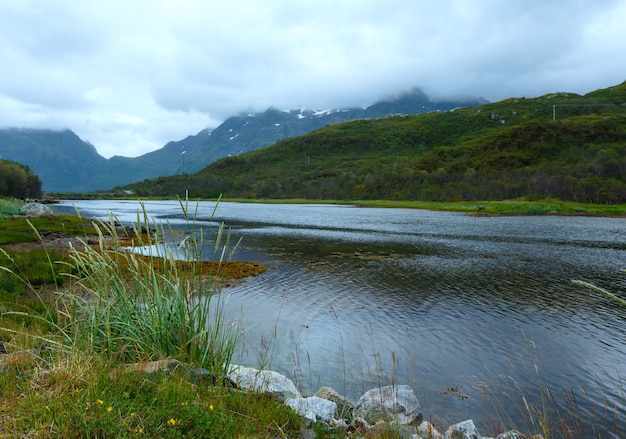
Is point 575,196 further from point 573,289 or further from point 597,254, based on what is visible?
point 573,289

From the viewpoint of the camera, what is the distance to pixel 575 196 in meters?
96.6

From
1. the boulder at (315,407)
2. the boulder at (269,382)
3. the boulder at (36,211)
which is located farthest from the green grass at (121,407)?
the boulder at (36,211)

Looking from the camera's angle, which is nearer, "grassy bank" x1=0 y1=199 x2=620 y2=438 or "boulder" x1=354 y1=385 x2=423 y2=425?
"grassy bank" x1=0 y1=199 x2=620 y2=438

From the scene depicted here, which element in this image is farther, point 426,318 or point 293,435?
point 426,318

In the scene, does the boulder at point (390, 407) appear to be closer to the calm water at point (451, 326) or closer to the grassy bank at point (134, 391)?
the calm water at point (451, 326)

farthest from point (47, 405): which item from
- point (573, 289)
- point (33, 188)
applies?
point (33, 188)

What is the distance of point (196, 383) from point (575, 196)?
4471 inches

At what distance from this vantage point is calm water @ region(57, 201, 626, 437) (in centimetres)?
1012

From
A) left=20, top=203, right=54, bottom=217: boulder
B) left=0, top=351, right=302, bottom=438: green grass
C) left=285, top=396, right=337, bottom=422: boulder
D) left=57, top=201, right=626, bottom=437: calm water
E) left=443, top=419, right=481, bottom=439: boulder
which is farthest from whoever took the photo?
left=20, top=203, right=54, bottom=217: boulder

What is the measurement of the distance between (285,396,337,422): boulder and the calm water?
96 cm

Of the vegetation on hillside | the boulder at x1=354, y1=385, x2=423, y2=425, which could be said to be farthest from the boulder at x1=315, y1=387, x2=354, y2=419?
the vegetation on hillside

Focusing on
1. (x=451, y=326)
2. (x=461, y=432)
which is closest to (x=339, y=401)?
(x=461, y=432)

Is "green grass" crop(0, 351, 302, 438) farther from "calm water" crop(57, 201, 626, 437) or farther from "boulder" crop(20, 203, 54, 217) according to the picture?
"boulder" crop(20, 203, 54, 217)

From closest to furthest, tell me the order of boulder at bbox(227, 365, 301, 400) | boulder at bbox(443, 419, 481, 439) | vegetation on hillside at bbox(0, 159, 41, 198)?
boulder at bbox(443, 419, 481, 439) → boulder at bbox(227, 365, 301, 400) → vegetation on hillside at bbox(0, 159, 41, 198)
